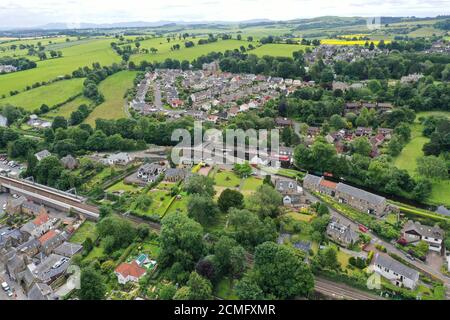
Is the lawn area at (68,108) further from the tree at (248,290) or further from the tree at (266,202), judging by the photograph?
the tree at (248,290)

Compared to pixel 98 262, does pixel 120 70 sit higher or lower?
higher

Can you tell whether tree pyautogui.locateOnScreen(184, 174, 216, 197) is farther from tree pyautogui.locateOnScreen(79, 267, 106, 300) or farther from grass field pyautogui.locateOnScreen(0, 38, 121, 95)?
grass field pyautogui.locateOnScreen(0, 38, 121, 95)

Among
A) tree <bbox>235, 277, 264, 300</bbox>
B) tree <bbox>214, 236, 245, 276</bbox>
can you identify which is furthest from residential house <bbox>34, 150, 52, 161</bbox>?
tree <bbox>235, 277, 264, 300</bbox>

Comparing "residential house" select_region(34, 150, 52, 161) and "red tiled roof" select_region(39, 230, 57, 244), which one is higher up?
"residential house" select_region(34, 150, 52, 161)

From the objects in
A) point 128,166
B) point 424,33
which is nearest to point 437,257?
point 128,166

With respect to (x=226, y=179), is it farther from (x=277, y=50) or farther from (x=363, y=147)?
(x=277, y=50)

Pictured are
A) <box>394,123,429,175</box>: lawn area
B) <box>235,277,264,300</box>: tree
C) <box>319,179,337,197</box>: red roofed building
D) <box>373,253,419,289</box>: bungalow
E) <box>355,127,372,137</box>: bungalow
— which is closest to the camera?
<box>235,277,264,300</box>: tree

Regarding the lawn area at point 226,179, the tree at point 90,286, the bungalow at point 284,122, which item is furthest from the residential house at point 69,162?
the bungalow at point 284,122

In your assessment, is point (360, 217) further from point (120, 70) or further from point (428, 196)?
point (120, 70)
